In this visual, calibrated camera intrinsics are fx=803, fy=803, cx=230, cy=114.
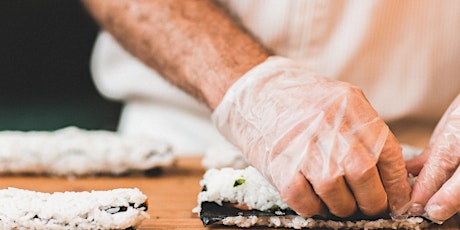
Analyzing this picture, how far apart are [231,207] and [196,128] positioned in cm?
61

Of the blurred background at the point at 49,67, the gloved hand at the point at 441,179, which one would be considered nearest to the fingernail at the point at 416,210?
the gloved hand at the point at 441,179

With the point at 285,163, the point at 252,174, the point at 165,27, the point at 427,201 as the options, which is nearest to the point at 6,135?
the point at 165,27

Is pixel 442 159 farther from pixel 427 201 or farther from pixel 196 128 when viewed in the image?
pixel 196 128

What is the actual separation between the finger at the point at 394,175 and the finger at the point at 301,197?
0.35ft

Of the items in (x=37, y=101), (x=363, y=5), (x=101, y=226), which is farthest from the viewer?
(x=37, y=101)

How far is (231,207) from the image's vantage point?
1303mm

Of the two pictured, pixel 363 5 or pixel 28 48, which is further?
pixel 28 48

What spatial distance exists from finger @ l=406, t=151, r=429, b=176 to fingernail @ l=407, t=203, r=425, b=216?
4.7 inches

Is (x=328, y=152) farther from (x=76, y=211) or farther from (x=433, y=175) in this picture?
(x=76, y=211)

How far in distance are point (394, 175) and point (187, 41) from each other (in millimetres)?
604

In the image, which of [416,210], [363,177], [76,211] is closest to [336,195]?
[363,177]

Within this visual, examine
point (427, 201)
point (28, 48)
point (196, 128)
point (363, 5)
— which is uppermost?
point (28, 48)

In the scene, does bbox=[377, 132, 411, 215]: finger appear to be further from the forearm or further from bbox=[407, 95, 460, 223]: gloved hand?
the forearm

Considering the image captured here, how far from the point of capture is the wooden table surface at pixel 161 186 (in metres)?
1.36
